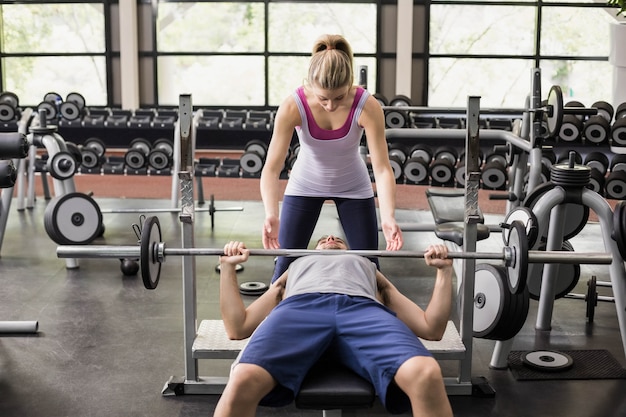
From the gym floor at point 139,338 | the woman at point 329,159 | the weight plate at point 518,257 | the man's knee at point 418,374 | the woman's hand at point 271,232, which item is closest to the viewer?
the man's knee at point 418,374

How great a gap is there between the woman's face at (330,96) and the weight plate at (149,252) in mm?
540

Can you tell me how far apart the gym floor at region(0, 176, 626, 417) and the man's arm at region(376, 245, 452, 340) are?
0.47m

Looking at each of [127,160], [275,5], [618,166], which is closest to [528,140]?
[618,166]

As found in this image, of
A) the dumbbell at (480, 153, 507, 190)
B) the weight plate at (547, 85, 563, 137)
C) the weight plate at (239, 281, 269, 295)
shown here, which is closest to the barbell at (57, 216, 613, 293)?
the weight plate at (547, 85, 563, 137)

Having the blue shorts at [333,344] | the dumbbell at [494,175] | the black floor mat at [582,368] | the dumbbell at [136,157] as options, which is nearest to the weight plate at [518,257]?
the blue shorts at [333,344]

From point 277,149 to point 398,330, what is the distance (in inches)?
29.9

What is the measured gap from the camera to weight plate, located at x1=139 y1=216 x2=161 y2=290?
2.00 metres

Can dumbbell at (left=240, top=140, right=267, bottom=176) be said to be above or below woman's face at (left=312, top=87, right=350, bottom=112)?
below

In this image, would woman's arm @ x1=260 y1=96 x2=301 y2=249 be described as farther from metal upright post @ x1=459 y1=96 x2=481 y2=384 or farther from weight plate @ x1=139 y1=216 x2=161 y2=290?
metal upright post @ x1=459 y1=96 x2=481 y2=384

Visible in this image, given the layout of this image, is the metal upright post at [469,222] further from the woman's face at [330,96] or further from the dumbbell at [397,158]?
the dumbbell at [397,158]

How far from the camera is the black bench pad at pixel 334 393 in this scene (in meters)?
1.78

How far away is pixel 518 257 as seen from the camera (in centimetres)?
199

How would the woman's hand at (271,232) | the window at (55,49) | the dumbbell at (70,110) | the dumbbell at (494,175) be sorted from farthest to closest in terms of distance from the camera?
the window at (55,49) < the dumbbell at (70,110) < the dumbbell at (494,175) < the woman's hand at (271,232)

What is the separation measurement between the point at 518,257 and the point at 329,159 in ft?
2.42
